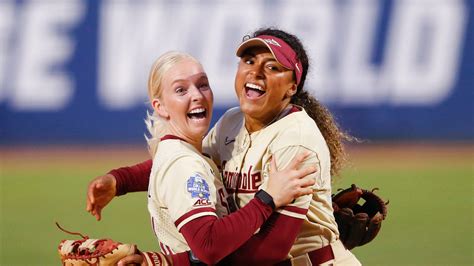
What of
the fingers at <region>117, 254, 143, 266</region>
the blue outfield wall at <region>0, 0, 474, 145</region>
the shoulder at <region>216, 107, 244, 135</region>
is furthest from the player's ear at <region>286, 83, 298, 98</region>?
the blue outfield wall at <region>0, 0, 474, 145</region>

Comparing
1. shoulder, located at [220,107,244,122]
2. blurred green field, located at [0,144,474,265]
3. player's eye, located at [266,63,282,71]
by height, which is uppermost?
player's eye, located at [266,63,282,71]

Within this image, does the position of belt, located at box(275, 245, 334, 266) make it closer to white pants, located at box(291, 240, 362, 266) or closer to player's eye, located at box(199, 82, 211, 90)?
white pants, located at box(291, 240, 362, 266)

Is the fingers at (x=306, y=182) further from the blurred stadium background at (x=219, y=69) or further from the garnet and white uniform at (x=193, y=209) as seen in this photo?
the blurred stadium background at (x=219, y=69)

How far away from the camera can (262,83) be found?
12.6 ft

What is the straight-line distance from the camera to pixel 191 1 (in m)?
11.3

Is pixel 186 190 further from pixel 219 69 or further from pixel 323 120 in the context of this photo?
pixel 219 69

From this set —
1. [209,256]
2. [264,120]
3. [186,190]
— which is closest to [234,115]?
[264,120]

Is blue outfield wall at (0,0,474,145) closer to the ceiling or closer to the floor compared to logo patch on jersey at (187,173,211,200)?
closer to the floor

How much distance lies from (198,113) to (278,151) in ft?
1.28

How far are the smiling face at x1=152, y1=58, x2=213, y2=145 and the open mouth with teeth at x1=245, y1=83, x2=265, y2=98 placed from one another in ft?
0.55

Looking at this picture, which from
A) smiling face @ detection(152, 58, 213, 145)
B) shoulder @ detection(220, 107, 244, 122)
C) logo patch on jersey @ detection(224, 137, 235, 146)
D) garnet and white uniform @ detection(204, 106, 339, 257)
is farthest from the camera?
shoulder @ detection(220, 107, 244, 122)

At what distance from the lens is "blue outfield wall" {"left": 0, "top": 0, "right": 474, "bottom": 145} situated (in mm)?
11258

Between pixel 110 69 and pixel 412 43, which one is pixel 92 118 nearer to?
pixel 110 69

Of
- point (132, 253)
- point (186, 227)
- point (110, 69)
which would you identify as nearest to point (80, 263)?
point (132, 253)
